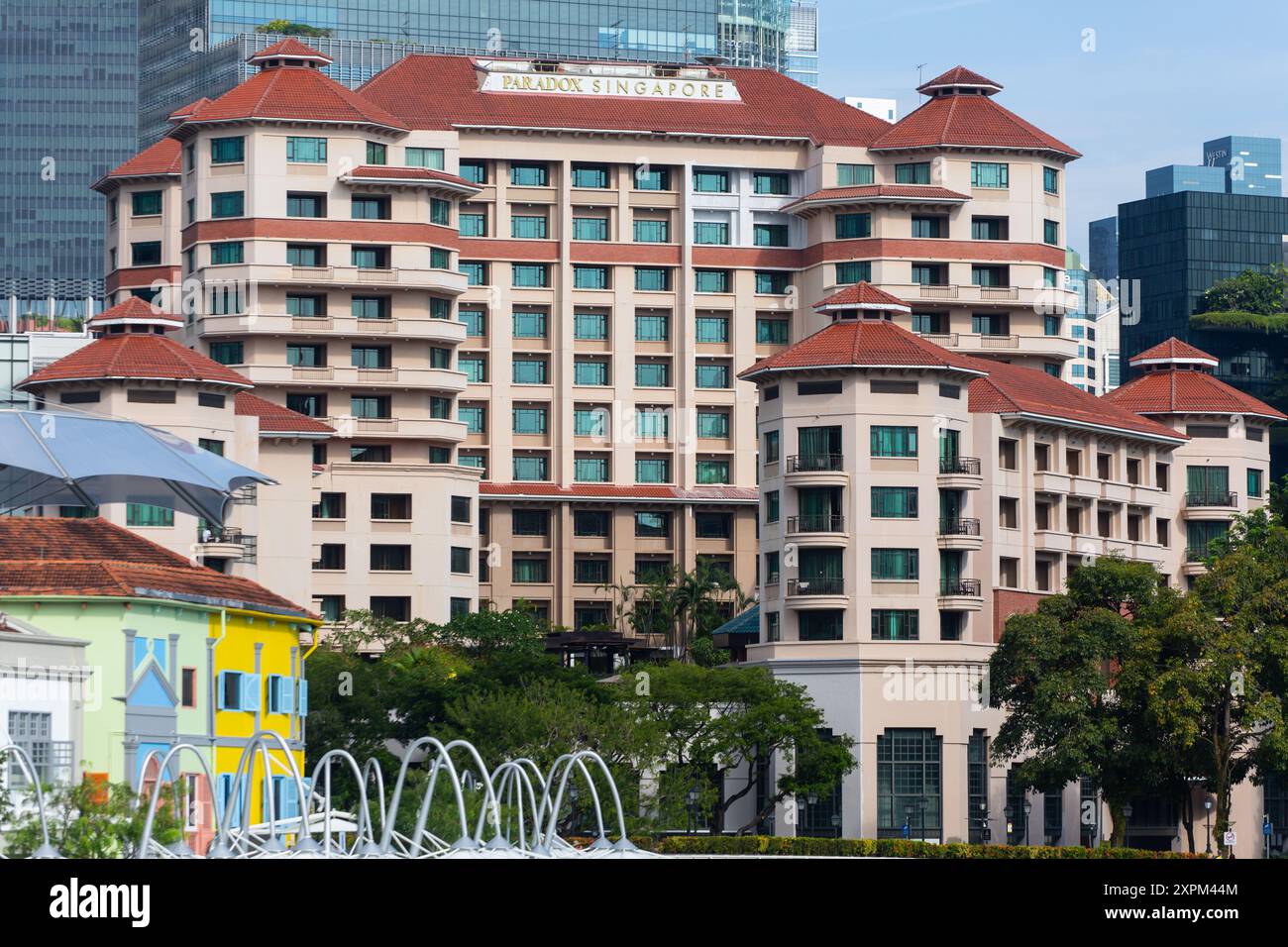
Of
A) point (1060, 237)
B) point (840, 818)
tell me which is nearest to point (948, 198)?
point (1060, 237)

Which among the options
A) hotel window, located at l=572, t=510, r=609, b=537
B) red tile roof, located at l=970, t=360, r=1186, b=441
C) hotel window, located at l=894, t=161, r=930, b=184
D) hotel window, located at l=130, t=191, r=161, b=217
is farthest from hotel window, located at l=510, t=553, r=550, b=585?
hotel window, located at l=130, t=191, r=161, b=217

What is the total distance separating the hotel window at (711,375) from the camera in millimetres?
164125

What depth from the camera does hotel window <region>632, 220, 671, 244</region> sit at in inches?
6496

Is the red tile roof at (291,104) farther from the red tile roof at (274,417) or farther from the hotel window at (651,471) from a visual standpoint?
the hotel window at (651,471)

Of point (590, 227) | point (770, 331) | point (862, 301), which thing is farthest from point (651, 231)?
point (862, 301)

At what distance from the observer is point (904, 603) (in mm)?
120438

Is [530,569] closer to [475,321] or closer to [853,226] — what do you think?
[475,321]

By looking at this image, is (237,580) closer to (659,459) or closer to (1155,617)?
(1155,617)

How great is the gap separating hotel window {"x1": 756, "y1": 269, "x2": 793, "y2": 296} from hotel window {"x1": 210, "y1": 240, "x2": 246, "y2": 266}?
39595mm

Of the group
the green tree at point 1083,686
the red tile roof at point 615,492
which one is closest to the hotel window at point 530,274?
the red tile roof at point 615,492

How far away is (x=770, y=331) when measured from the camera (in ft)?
541

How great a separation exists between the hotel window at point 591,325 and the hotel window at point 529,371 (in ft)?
11.4

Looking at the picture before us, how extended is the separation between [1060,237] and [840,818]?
2283 inches

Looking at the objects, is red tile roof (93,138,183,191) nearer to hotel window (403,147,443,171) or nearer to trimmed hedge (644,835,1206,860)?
hotel window (403,147,443,171)
